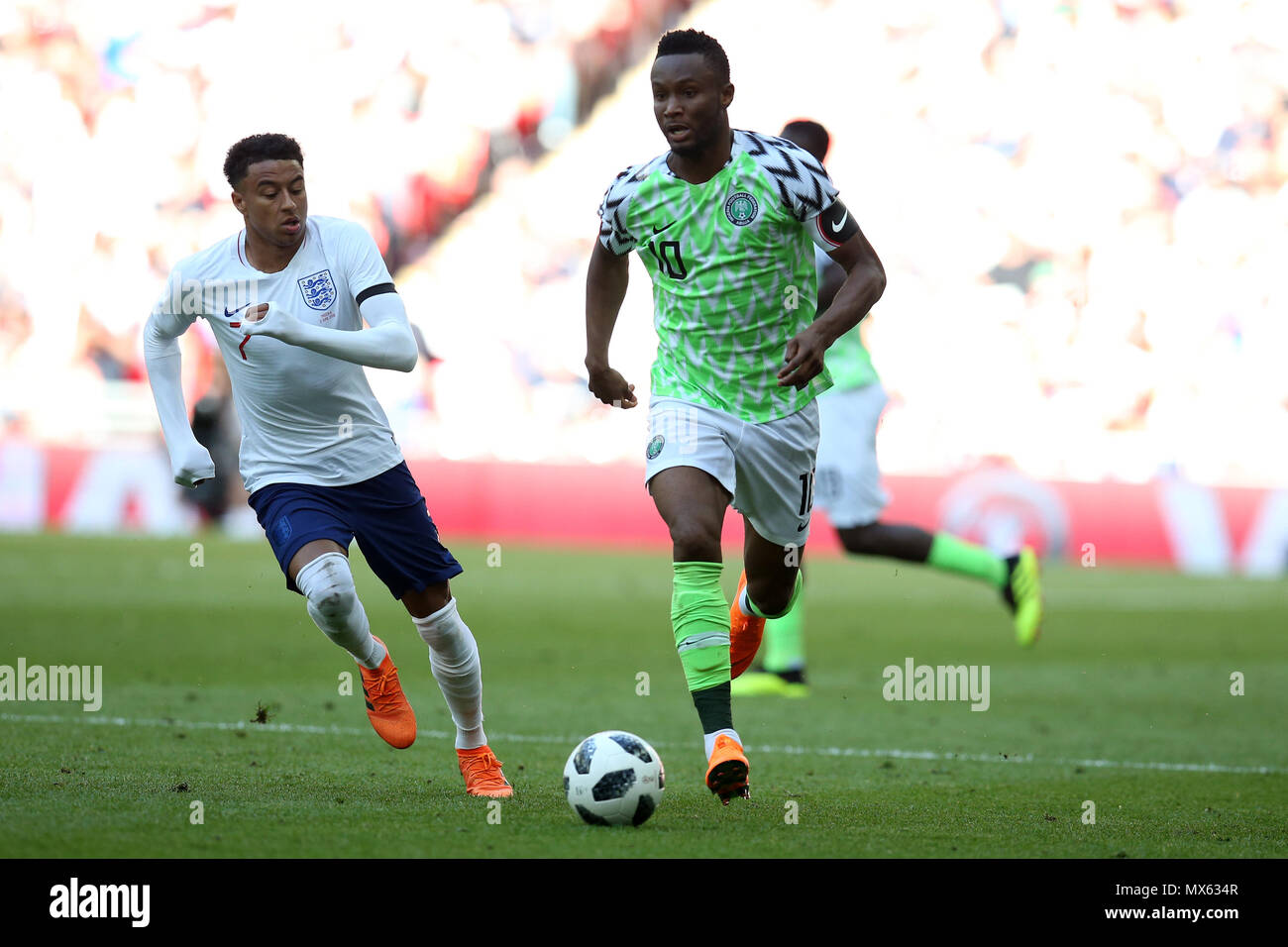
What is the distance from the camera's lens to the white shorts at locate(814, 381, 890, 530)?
8.54 meters

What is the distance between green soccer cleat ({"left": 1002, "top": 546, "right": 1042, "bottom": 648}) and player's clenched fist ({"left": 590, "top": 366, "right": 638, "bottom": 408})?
3985mm

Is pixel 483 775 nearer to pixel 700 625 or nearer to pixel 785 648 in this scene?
pixel 700 625

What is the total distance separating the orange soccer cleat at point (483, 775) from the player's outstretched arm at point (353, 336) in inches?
50.7

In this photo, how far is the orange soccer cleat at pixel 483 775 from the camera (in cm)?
535

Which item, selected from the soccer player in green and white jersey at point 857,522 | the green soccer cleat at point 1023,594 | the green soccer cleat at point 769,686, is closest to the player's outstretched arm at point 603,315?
the soccer player in green and white jersey at point 857,522

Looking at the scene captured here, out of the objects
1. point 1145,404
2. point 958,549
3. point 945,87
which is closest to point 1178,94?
point 945,87

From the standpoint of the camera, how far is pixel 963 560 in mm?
8844

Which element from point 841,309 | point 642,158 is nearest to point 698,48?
point 841,309

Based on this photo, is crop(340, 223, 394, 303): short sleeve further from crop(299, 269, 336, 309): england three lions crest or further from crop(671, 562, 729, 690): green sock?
crop(671, 562, 729, 690): green sock

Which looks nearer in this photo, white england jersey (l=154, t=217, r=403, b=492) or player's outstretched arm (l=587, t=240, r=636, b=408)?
white england jersey (l=154, t=217, r=403, b=492)

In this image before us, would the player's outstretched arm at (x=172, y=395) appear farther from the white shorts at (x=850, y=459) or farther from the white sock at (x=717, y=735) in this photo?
the white shorts at (x=850, y=459)

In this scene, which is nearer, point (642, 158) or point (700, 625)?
point (700, 625)

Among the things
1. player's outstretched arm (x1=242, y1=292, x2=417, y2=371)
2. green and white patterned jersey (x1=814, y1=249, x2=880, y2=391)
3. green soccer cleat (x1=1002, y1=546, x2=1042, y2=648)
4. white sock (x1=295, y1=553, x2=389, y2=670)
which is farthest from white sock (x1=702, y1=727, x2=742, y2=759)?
green soccer cleat (x1=1002, y1=546, x2=1042, y2=648)

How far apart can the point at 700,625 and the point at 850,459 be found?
3635 millimetres
